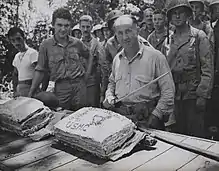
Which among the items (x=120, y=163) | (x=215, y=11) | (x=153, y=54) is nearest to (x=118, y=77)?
(x=153, y=54)

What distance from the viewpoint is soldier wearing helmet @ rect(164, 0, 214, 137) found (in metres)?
2.73

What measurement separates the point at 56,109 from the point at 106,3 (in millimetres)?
3359

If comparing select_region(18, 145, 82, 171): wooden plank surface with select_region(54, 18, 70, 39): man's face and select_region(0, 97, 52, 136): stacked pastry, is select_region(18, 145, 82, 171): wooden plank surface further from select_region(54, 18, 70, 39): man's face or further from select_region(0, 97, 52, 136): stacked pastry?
select_region(54, 18, 70, 39): man's face

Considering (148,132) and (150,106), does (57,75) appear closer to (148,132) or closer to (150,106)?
(150,106)

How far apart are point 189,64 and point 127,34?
2.99 ft

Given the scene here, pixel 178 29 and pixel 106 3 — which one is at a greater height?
pixel 106 3

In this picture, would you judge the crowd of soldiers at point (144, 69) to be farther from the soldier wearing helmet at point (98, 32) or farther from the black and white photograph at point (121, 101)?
the soldier wearing helmet at point (98, 32)

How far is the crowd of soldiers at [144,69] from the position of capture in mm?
2113

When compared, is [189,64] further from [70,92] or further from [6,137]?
[6,137]

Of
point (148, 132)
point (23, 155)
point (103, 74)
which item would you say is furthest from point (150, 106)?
point (103, 74)

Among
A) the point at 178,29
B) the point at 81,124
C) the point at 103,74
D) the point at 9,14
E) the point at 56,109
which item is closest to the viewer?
the point at 81,124

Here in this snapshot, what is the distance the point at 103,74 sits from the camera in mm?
3535

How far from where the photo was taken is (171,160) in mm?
1422

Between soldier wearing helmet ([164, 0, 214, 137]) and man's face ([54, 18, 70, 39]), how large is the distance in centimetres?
91
